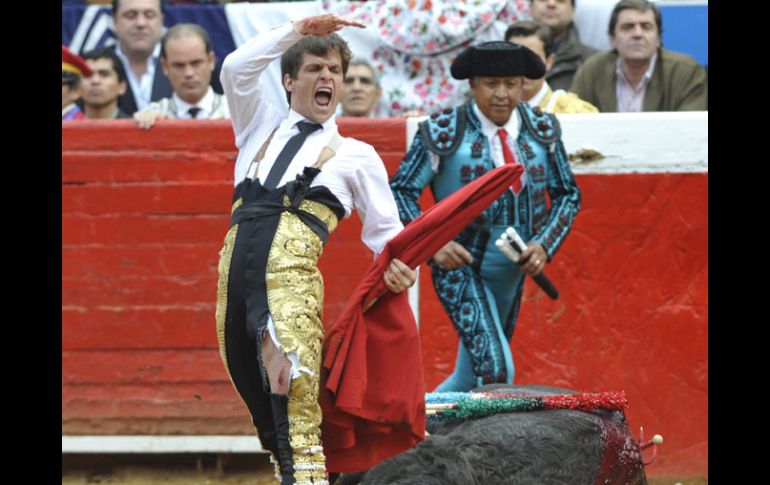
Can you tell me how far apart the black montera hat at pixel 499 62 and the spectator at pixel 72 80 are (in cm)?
251

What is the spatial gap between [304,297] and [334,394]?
312 mm

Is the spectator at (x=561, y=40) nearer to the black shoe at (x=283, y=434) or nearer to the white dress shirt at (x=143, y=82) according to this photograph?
the white dress shirt at (x=143, y=82)

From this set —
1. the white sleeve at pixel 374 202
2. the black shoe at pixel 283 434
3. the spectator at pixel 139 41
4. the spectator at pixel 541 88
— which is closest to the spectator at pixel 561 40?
the spectator at pixel 541 88

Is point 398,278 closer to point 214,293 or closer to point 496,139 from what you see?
point 496,139

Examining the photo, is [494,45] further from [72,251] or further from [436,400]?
[72,251]

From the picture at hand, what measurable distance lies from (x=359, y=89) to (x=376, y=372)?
10.1ft

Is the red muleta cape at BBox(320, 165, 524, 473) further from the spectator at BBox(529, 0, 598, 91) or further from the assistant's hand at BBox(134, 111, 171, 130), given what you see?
the spectator at BBox(529, 0, 598, 91)

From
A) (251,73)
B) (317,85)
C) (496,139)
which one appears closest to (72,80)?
(496,139)

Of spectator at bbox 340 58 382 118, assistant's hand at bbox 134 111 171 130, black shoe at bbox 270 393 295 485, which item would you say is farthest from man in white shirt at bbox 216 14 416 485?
spectator at bbox 340 58 382 118

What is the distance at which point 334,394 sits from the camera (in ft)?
15.8

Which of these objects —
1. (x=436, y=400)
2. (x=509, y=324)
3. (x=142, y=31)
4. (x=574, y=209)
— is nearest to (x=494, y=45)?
(x=574, y=209)

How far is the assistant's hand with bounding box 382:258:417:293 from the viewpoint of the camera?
4920 mm

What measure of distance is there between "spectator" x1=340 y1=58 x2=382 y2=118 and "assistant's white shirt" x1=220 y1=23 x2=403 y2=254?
8.60 ft

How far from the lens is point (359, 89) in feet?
25.4
